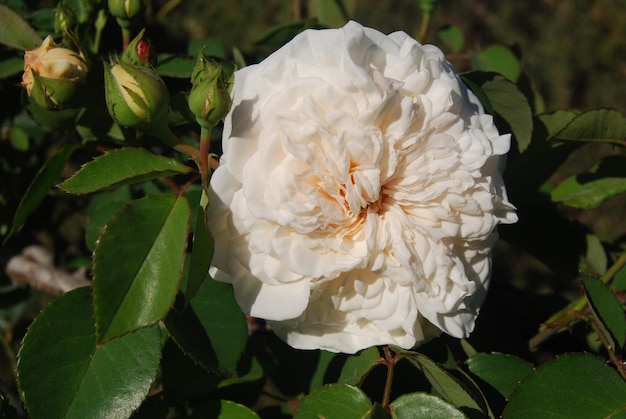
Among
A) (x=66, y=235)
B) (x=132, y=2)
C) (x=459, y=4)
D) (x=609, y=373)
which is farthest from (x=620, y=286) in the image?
(x=459, y=4)

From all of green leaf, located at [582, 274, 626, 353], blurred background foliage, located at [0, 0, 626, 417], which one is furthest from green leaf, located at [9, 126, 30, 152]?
green leaf, located at [582, 274, 626, 353]

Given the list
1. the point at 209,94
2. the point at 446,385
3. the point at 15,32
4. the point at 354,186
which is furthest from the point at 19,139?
the point at 446,385

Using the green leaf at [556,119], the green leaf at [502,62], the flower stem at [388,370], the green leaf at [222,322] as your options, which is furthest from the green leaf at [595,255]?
the green leaf at [222,322]

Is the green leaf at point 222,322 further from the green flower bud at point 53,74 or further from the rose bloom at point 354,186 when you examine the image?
the green flower bud at point 53,74

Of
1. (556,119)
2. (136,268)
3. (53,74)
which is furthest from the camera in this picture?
(556,119)

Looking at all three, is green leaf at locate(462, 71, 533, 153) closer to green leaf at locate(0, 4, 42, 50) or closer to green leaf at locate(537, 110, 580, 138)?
green leaf at locate(537, 110, 580, 138)

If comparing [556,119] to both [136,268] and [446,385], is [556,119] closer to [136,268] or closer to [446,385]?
[446,385]
